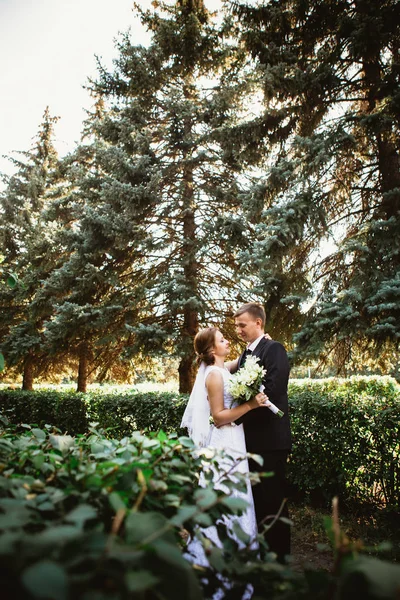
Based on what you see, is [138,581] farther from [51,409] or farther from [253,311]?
[51,409]

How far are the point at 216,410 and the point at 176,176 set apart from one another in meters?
8.62

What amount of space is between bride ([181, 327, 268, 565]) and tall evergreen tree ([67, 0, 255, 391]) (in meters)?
5.05

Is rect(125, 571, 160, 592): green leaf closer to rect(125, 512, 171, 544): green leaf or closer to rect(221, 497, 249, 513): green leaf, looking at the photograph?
rect(125, 512, 171, 544): green leaf

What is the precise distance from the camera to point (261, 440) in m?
3.19

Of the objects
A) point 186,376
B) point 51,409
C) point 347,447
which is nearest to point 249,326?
point 347,447

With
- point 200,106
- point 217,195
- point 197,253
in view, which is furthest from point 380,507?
point 200,106

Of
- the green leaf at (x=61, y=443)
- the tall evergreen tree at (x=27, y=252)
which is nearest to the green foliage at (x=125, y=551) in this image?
the green leaf at (x=61, y=443)

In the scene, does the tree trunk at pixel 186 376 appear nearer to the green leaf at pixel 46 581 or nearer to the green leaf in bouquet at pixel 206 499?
the green leaf in bouquet at pixel 206 499

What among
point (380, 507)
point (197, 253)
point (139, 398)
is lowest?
point (380, 507)

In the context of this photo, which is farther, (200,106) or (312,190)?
(200,106)

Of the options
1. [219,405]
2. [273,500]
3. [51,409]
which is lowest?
[51,409]

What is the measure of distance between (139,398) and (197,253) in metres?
4.31

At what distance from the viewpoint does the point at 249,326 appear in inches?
142

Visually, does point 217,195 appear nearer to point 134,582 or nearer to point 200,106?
point 200,106
